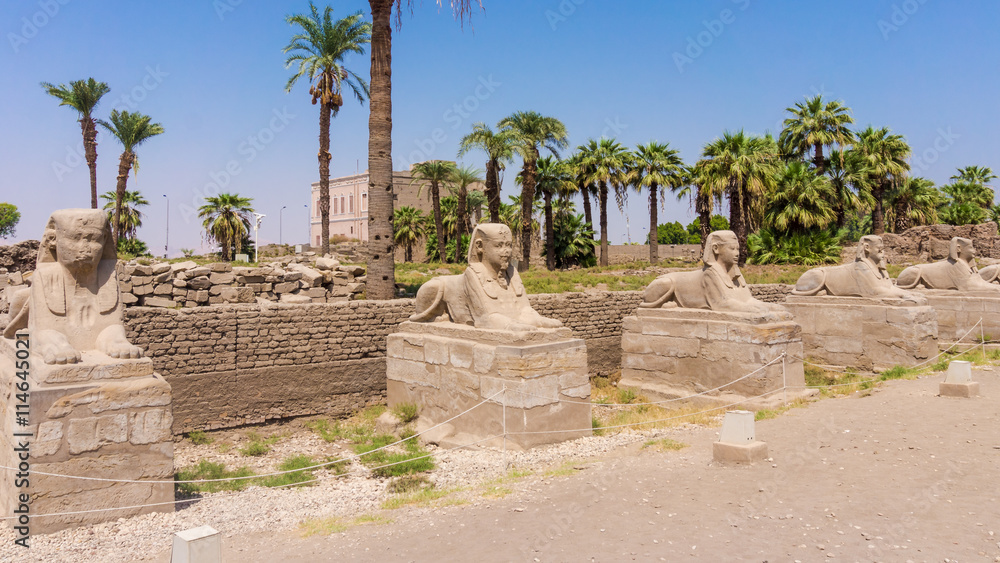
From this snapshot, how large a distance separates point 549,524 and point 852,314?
27.8ft

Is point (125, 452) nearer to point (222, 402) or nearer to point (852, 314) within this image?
point (222, 402)

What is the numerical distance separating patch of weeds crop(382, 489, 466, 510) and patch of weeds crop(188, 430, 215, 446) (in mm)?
3943

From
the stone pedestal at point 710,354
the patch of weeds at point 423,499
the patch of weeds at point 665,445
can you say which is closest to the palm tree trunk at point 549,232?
the stone pedestal at point 710,354

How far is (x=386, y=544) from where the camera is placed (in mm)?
4148

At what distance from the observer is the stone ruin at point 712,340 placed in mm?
8445

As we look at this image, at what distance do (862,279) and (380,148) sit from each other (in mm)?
8176

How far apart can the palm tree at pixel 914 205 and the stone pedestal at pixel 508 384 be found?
26172mm

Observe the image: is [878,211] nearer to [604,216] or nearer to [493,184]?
[604,216]

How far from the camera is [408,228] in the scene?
39031 mm

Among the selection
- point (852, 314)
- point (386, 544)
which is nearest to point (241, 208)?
point (852, 314)

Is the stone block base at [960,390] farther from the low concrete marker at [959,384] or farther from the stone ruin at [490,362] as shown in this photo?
the stone ruin at [490,362]

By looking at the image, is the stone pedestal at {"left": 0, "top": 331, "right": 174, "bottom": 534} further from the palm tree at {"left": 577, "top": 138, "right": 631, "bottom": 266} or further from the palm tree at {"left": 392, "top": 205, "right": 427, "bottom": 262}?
the palm tree at {"left": 392, "top": 205, "right": 427, "bottom": 262}

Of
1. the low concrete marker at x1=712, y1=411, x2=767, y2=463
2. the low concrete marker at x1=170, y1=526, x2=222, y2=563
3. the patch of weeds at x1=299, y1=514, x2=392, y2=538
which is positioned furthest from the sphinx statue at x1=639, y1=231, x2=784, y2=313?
the low concrete marker at x1=170, y1=526, x2=222, y2=563

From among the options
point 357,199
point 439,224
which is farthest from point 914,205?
point 357,199
